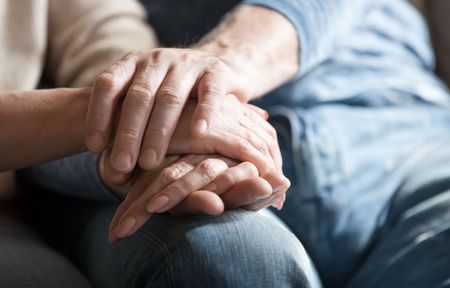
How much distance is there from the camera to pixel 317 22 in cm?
110

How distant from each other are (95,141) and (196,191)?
0.41 feet

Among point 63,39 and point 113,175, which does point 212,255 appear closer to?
point 113,175

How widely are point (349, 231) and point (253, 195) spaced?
1.14 ft

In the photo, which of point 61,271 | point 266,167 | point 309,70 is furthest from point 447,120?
point 61,271

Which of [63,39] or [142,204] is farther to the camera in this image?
[63,39]

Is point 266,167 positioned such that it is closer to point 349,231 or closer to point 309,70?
point 349,231

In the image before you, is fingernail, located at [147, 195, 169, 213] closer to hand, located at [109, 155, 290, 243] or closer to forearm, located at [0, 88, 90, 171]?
hand, located at [109, 155, 290, 243]

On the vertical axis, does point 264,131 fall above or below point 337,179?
above

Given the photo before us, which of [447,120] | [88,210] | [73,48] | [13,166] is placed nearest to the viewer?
[13,166]

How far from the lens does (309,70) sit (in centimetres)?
115

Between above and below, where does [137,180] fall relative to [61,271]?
above

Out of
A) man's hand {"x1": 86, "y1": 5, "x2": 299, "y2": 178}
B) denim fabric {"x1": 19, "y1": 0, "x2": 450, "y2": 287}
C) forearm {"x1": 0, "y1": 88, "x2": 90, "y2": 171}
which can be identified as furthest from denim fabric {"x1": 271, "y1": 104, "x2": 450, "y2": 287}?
forearm {"x1": 0, "y1": 88, "x2": 90, "y2": 171}

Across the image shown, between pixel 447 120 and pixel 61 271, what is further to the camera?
pixel 447 120

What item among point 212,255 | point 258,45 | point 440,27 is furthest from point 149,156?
point 440,27
